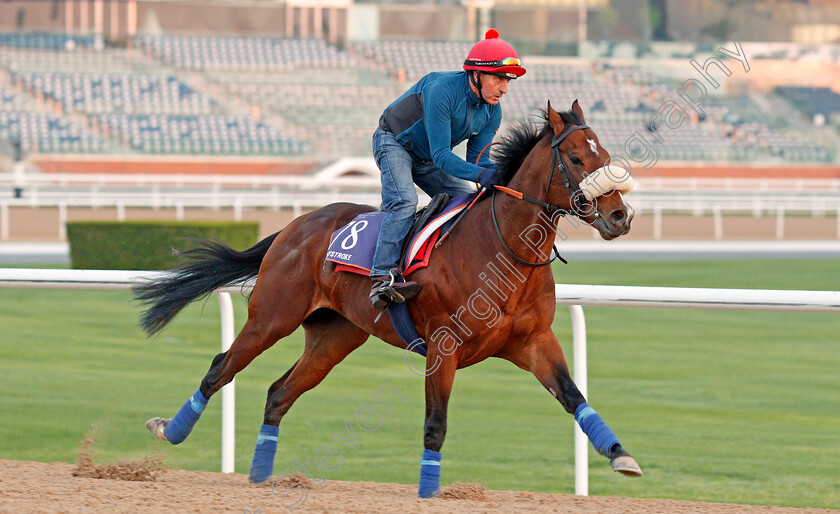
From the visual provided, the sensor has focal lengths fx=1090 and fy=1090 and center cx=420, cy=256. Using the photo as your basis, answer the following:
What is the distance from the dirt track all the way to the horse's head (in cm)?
92

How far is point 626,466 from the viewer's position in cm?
320

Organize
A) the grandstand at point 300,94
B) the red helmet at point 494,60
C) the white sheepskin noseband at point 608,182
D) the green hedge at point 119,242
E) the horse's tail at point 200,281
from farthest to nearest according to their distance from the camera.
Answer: the grandstand at point 300,94
the green hedge at point 119,242
the horse's tail at point 200,281
the red helmet at point 494,60
the white sheepskin noseband at point 608,182

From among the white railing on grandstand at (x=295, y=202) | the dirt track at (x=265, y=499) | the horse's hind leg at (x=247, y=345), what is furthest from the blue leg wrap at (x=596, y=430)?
the white railing on grandstand at (x=295, y=202)

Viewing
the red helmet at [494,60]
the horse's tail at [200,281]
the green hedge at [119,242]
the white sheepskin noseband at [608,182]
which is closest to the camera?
the white sheepskin noseband at [608,182]

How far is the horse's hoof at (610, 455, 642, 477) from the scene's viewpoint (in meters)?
3.19

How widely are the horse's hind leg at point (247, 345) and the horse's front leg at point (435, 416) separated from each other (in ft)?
2.57

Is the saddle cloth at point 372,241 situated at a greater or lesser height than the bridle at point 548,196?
lesser

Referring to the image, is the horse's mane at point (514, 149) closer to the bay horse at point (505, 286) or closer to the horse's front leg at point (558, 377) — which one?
the bay horse at point (505, 286)

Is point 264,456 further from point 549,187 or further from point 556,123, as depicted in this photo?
point 556,123

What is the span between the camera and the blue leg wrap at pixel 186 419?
412cm

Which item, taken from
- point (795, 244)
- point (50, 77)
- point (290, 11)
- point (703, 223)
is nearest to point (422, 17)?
point (290, 11)

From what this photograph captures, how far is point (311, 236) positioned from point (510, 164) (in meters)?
0.90

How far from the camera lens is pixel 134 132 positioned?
2847cm

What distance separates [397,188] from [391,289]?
17.4 inches
